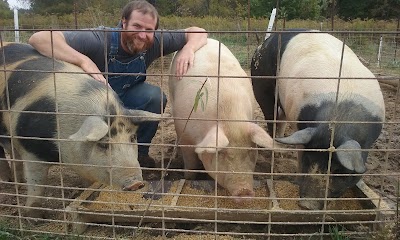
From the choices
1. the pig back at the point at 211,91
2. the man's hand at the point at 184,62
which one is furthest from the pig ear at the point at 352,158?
the man's hand at the point at 184,62

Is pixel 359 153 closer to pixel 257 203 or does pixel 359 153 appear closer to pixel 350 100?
pixel 350 100

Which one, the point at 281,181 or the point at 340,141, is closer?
the point at 340,141

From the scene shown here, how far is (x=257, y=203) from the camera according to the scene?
2.77 m

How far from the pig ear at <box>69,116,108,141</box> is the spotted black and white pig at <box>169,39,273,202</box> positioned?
468mm

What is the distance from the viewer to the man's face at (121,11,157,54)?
338cm

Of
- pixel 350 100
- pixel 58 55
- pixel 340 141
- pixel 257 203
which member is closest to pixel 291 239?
pixel 257 203

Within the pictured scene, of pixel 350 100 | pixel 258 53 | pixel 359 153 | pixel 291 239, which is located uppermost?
pixel 258 53

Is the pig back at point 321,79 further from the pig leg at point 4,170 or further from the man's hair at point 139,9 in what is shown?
the pig leg at point 4,170

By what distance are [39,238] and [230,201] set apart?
3.84 feet

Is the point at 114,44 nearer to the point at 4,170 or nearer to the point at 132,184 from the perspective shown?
the point at 4,170

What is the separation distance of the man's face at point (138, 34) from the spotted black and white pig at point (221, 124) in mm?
365

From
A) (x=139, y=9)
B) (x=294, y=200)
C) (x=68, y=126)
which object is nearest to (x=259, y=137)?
(x=294, y=200)

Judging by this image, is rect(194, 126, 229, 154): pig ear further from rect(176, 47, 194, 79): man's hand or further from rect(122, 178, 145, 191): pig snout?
rect(176, 47, 194, 79): man's hand

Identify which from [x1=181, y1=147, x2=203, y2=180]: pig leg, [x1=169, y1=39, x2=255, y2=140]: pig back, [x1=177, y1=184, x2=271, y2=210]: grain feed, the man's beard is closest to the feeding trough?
[x1=177, y1=184, x2=271, y2=210]: grain feed
